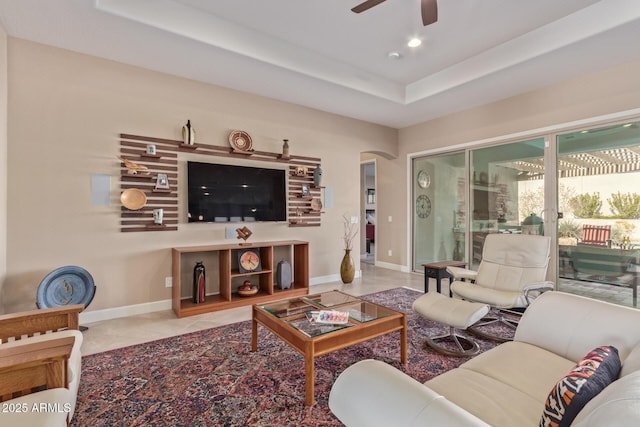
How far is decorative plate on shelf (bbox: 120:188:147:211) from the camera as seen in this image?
11.6ft

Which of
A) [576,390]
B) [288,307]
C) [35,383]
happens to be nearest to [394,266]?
[288,307]

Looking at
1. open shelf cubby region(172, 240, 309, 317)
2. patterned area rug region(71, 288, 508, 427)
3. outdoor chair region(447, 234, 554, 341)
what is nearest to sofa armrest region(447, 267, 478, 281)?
outdoor chair region(447, 234, 554, 341)

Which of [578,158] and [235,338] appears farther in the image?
[578,158]

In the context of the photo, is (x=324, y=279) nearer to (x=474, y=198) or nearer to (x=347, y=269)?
(x=347, y=269)

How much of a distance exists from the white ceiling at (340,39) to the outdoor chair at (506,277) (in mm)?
2005

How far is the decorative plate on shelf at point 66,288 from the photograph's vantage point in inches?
113

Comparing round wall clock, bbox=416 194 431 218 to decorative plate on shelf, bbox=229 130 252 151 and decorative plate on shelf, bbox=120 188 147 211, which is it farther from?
decorative plate on shelf, bbox=120 188 147 211

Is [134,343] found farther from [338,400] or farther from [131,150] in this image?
[338,400]

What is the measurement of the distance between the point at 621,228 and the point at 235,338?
4424 millimetres

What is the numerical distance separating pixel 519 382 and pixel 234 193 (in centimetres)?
365

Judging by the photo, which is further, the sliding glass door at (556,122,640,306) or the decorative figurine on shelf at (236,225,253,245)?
the decorative figurine on shelf at (236,225,253,245)

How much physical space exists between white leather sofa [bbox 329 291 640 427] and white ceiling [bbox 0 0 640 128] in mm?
2744

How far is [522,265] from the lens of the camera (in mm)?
3316

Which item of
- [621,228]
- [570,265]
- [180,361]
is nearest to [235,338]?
[180,361]
